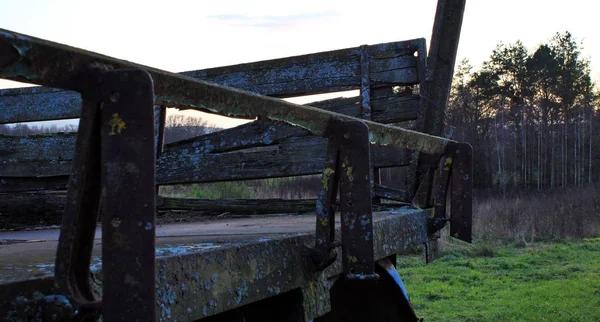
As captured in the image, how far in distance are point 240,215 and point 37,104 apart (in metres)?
1.88

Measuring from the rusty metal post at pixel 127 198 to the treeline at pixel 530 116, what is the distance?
1347 inches

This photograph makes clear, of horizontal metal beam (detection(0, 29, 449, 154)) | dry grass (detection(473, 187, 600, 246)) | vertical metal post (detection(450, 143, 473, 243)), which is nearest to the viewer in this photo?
horizontal metal beam (detection(0, 29, 449, 154))

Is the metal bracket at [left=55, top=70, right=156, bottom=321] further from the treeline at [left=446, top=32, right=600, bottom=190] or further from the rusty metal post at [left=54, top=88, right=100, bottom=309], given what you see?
the treeline at [left=446, top=32, right=600, bottom=190]

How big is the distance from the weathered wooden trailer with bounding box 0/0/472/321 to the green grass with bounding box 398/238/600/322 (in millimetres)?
4418

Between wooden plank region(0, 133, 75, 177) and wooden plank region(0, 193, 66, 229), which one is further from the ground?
wooden plank region(0, 133, 75, 177)

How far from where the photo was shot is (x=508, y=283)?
1001 centimetres

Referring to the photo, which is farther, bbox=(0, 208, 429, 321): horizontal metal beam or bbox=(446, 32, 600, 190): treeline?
bbox=(446, 32, 600, 190): treeline

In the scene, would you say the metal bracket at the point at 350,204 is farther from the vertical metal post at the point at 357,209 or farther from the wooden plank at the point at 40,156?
the wooden plank at the point at 40,156

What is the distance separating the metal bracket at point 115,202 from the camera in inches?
38.6

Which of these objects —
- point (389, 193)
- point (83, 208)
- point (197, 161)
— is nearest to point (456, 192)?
point (389, 193)

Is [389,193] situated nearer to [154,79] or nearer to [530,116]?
[154,79]

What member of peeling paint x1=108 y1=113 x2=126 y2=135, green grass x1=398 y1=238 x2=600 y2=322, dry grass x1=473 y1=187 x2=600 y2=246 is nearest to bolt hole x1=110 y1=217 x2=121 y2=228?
peeling paint x1=108 y1=113 x2=126 y2=135

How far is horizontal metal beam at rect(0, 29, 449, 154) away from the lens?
0.91 meters

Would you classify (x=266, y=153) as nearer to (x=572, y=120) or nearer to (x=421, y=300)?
(x=421, y=300)
